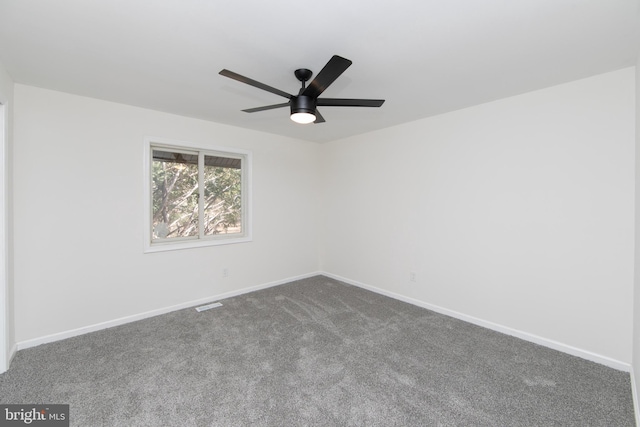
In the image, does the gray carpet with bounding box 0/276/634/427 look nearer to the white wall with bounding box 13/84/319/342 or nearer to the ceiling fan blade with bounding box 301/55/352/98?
the white wall with bounding box 13/84/319/342

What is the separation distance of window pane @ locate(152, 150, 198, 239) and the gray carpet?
1123 mm

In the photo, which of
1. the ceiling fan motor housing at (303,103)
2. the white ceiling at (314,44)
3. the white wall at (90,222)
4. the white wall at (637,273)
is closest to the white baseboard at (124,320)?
the white wall at (90,222)

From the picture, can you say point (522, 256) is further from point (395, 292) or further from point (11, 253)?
point (11, 253)

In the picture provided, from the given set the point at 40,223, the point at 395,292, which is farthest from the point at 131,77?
the point at 395,292

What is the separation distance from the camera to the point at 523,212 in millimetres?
2629

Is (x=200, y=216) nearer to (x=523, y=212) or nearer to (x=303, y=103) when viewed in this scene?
(x=303, y=103)

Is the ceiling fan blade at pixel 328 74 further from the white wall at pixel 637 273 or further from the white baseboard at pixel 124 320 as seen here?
the white baseboard at pixel 124 320

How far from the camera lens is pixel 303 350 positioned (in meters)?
2.44

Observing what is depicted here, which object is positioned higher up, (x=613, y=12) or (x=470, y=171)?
(x=613, y=12)

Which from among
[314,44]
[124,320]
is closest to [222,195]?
[124,320]

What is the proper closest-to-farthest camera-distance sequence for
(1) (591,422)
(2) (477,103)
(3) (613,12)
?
(3) (613,12) < (1) (591,422) < (2) (477,103)

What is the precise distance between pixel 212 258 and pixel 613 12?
412 cm

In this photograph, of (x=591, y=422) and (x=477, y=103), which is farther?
(x=477, y=103)

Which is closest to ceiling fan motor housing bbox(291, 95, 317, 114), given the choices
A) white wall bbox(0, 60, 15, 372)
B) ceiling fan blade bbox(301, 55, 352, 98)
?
ceiling fan blade bbox(301, 55, 352, 98)
